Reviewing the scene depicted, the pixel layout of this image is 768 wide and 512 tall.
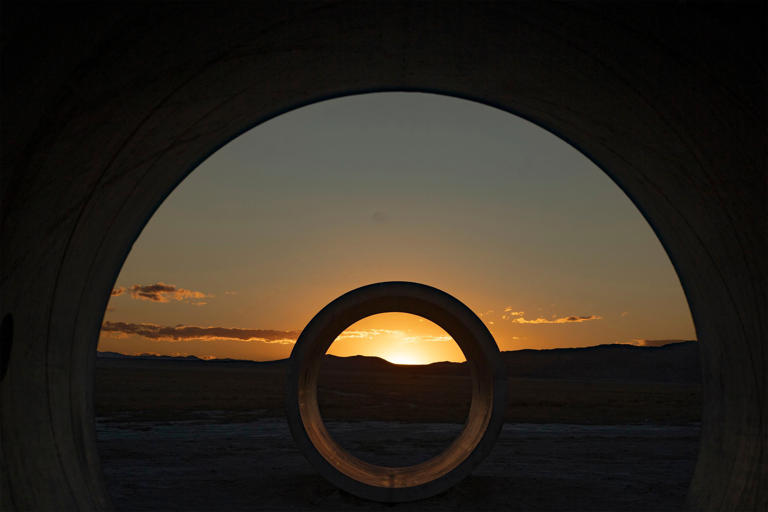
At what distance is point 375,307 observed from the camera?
31.1 ft

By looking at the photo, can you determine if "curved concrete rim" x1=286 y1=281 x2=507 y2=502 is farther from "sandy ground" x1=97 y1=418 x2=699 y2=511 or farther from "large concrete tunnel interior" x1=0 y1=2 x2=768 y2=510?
"large concrete tunnel interior" x1=0 y1=2 x2=768 y2=510

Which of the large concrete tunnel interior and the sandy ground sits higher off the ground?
the large concrete tunnel interior

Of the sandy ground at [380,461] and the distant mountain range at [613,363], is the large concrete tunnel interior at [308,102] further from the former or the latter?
the distant mountain range at [613,363]

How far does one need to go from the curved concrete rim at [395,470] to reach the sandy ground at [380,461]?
281mm

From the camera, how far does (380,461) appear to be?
38.8 ft

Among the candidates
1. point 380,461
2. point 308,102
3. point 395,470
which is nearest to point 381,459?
point 380,461

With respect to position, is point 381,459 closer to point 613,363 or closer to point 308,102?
point 308,102

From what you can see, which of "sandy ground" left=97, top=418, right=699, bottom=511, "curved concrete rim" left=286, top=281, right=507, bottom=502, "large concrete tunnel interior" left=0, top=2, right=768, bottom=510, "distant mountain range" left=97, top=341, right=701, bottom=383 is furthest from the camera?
"distant mountain range" left=97, top=341, right=701, bottom=383

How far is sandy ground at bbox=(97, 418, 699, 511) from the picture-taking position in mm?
8414

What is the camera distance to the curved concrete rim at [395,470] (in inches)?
326

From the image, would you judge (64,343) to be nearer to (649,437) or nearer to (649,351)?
(649,437)

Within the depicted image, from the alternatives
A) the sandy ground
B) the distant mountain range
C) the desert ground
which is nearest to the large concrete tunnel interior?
the sandy ground

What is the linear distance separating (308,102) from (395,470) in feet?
18.1

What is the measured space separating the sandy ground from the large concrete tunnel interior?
2778 millimetres
